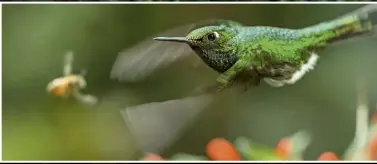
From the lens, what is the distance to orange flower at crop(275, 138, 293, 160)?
136 cm

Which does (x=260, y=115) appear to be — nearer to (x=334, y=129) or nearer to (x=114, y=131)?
(x=334, y=129)

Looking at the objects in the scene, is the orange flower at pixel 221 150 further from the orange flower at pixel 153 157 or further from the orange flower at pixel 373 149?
the orange flower at pixel 373 149

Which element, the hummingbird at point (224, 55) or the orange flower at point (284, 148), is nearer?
the hummingbird at point (224, 55)

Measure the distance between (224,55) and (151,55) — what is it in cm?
13

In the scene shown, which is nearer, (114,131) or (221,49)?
(221,49)

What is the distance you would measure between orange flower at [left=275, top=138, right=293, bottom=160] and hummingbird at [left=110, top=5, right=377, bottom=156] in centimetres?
11

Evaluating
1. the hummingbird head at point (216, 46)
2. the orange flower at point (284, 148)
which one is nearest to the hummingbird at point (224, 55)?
the hummingbird head at point (216, 46)

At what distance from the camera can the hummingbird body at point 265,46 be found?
123 cm

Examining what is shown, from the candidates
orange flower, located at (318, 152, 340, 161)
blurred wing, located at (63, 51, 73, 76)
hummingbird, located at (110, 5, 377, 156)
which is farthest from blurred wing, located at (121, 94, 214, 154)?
orange flower, located at (318, 152, 340, 161)

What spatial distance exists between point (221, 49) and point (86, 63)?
264 mm

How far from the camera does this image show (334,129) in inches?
54.4

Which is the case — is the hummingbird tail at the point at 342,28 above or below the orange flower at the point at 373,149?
above

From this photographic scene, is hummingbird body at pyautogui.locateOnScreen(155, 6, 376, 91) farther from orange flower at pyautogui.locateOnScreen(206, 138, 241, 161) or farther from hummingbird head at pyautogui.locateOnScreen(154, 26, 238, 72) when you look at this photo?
orange flower at pyautogui.locateOnScreen(206, 138, 241, 161)

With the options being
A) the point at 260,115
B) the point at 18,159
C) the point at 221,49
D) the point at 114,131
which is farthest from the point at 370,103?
the point at 18,159
